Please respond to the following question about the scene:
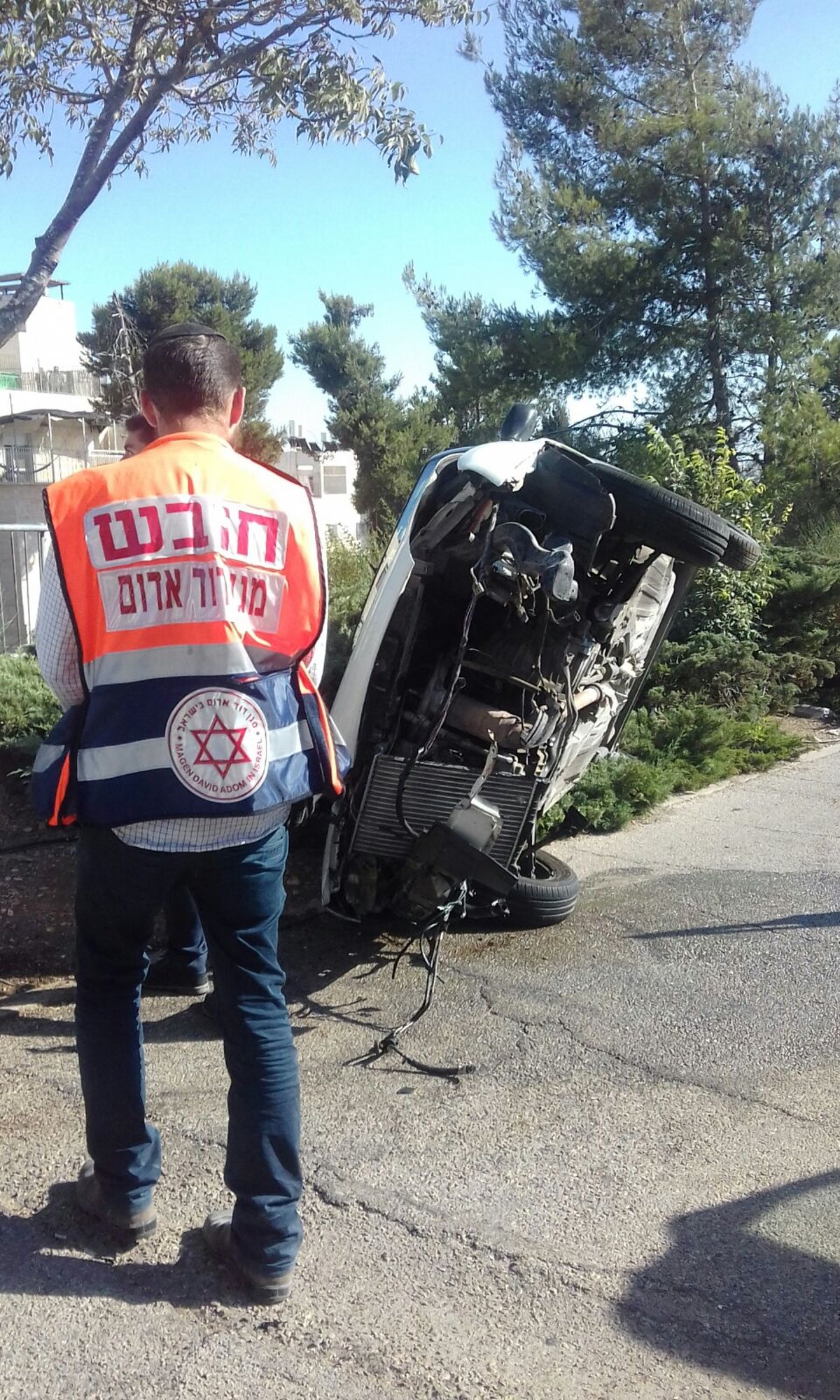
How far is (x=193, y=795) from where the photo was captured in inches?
90.2

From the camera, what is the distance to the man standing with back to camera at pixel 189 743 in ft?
7.53

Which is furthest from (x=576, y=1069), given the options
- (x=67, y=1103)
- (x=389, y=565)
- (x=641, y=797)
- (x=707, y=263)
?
(x=707, y=263)

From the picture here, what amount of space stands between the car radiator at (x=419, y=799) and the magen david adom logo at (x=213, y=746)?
1.73 m

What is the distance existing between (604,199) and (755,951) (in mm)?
13771

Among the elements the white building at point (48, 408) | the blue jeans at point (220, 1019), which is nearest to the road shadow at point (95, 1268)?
the blue jeans at point (220, 1019)

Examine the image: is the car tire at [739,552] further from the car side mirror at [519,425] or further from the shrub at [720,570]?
the shrub at [720,570]

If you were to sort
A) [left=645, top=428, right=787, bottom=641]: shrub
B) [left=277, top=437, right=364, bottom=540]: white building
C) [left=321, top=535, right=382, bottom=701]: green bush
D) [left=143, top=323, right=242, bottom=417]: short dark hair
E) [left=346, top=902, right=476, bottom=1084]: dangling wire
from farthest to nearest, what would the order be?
[left=277, top=437, right=364, bottom=540]: white building < [left=645, top=428, right=787, bottom=641]: shrub < [left=321, top=535, right=382, bottom=701]: green bush < [left=346, top=902, right=476, bottom=1084]: dangling wire < [left=143, top=323, right=242, bottom=417]: short dark hair

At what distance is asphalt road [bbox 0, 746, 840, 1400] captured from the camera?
7.20 ft

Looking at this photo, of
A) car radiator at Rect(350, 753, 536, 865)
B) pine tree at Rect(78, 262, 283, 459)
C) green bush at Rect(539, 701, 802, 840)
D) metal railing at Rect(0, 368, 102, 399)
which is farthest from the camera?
metal railing at Rect(0, 368, 102, 399)

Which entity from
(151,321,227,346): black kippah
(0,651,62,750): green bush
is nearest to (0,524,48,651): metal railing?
(0,651,62,750): green bush

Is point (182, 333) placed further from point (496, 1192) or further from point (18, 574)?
point (18, 574)

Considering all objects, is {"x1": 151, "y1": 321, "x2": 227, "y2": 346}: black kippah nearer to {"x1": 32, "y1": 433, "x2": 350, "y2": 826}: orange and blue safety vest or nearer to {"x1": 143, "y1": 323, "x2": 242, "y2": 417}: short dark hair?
{"x1": 143, "y1": 323, "x2": 242, "y2": 417}: short dark hair

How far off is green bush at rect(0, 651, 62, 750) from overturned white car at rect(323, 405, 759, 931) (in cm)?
189

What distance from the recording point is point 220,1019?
247cm
